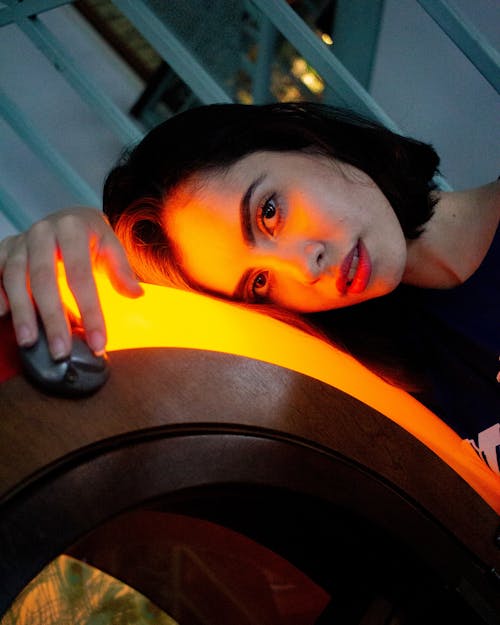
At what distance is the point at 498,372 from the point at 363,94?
2.04ft

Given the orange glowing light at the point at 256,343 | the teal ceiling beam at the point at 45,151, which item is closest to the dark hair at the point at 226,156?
the orange glowing light at the point at 256,343

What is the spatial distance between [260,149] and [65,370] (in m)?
0.67

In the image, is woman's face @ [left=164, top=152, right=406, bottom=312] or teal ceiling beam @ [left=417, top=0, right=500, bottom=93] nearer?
woman's face @ [left=164, top=152, right=406, bottom=312]

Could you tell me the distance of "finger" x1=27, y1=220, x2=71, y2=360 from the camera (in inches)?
23.8

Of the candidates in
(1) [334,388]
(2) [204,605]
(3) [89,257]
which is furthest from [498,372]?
(3) [89,257]

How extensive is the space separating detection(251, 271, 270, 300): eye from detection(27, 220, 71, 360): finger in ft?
1.56

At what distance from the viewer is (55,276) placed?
0.67 m

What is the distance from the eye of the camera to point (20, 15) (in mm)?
1788

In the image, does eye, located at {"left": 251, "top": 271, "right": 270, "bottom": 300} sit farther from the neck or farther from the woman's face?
the neck

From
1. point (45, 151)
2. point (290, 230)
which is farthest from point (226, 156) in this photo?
point (45, 151)

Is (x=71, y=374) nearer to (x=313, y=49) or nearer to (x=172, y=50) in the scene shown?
(x=313, y=49)

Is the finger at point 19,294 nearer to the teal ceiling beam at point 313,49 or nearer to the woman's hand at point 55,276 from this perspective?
the woman's hand at point 55,276

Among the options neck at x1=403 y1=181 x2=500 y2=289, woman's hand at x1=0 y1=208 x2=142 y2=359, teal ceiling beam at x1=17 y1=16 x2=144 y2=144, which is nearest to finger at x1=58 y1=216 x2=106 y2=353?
woman's hand at x1=0 y1=208 x2=142 y2=359

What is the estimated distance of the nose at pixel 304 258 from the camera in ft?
3.54
